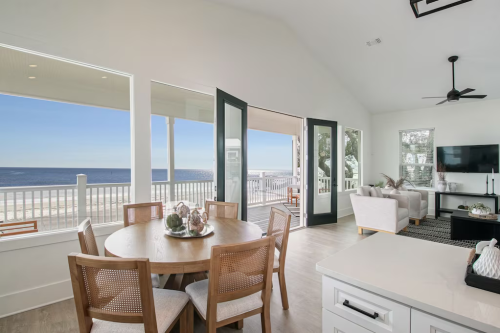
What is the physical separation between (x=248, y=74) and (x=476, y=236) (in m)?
4.83

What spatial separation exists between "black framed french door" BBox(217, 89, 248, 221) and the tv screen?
5671 millimetres

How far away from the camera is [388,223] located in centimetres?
443

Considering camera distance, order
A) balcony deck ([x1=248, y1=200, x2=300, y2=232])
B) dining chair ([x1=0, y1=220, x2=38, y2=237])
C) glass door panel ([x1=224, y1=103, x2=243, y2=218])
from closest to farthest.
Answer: dining chair ([x1=0, y1=220, x2=38, y2=237]) → glass door panel ([x1=224, y1=103, x2=243, y2=218]) → balcony deck ([x1=248, y1=200, x2=300, y2=232])

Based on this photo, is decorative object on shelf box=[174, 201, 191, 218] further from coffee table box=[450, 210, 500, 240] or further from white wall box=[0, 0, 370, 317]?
coffee table box=[450, 210, 500, 240]

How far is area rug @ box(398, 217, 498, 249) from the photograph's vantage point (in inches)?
167

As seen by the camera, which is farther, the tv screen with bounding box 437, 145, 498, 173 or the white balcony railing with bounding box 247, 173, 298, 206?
the white balcony railing with bounding box 247, 173, 298, 206

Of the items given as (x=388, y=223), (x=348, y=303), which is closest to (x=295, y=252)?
(x=388, y=223)

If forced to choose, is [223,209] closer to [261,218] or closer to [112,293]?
[112,293]

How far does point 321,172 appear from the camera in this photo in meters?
5.70

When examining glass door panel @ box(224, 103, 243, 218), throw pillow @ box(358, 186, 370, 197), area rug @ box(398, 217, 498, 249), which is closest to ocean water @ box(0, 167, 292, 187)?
glass door panel @ box(224, 103, 243, 218)

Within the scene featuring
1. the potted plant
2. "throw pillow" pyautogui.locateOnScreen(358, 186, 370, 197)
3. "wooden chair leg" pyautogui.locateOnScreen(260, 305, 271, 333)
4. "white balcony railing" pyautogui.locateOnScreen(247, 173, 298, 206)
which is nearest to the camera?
"wooden chair leg" pyautogui.locateOnScreen(260, 305, 271, 333)

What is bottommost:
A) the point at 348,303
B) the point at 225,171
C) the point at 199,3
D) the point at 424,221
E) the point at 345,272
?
the point at 424,221

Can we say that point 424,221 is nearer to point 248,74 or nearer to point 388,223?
point 388,223

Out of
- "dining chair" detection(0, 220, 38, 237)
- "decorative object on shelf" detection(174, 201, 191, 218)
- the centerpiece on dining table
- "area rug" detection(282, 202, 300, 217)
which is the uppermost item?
"decorative object on shelf" detection(174, 201, 191, 218)
